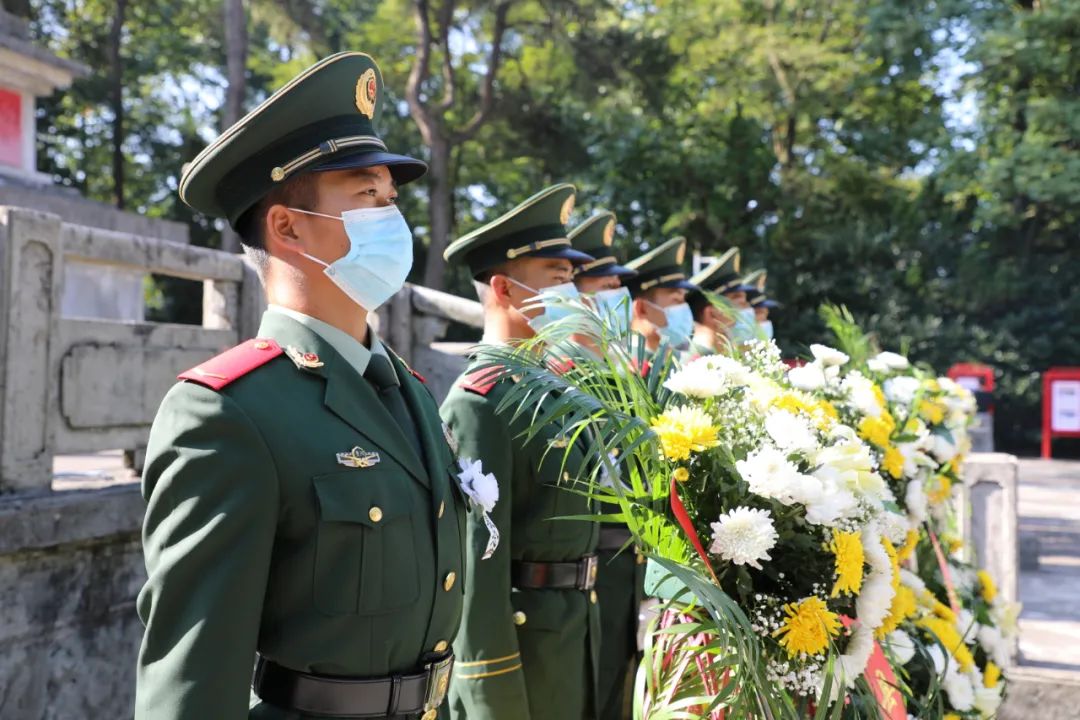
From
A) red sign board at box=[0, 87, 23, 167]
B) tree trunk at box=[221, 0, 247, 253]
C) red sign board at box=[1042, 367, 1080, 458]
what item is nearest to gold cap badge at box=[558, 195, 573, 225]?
red sign board at box=[0, 87, 23, 167]

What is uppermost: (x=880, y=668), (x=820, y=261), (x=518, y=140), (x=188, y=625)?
(x=518, y=140)

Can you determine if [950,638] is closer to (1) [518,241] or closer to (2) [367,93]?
(1) [518,241]

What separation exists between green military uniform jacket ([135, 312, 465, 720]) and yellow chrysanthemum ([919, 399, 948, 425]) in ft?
9.12

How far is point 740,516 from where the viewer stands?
191cm

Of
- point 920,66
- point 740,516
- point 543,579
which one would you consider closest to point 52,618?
point 543,579

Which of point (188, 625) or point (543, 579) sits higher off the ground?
point (188, 625)

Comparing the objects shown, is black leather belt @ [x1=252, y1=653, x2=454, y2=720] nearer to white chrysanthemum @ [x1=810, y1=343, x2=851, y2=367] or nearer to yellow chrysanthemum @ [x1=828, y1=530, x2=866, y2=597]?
yellow chrysanthemum @ [x1=828, y1=530, x2=866, y2=597]

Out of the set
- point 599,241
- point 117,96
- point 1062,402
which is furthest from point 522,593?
point 117,96

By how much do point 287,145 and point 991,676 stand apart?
3.41 meters

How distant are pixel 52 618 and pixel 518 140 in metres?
15.5

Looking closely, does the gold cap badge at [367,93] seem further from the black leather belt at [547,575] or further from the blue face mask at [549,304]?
the black leather belt at [547,575]

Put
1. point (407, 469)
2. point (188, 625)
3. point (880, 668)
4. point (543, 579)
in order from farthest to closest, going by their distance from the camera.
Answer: point (543, 579), point (880, 668), point (407, 469), point (188, 625)

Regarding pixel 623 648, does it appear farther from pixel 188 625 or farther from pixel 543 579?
pixel 188 625

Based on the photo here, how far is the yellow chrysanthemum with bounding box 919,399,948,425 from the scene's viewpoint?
4.04 meters
